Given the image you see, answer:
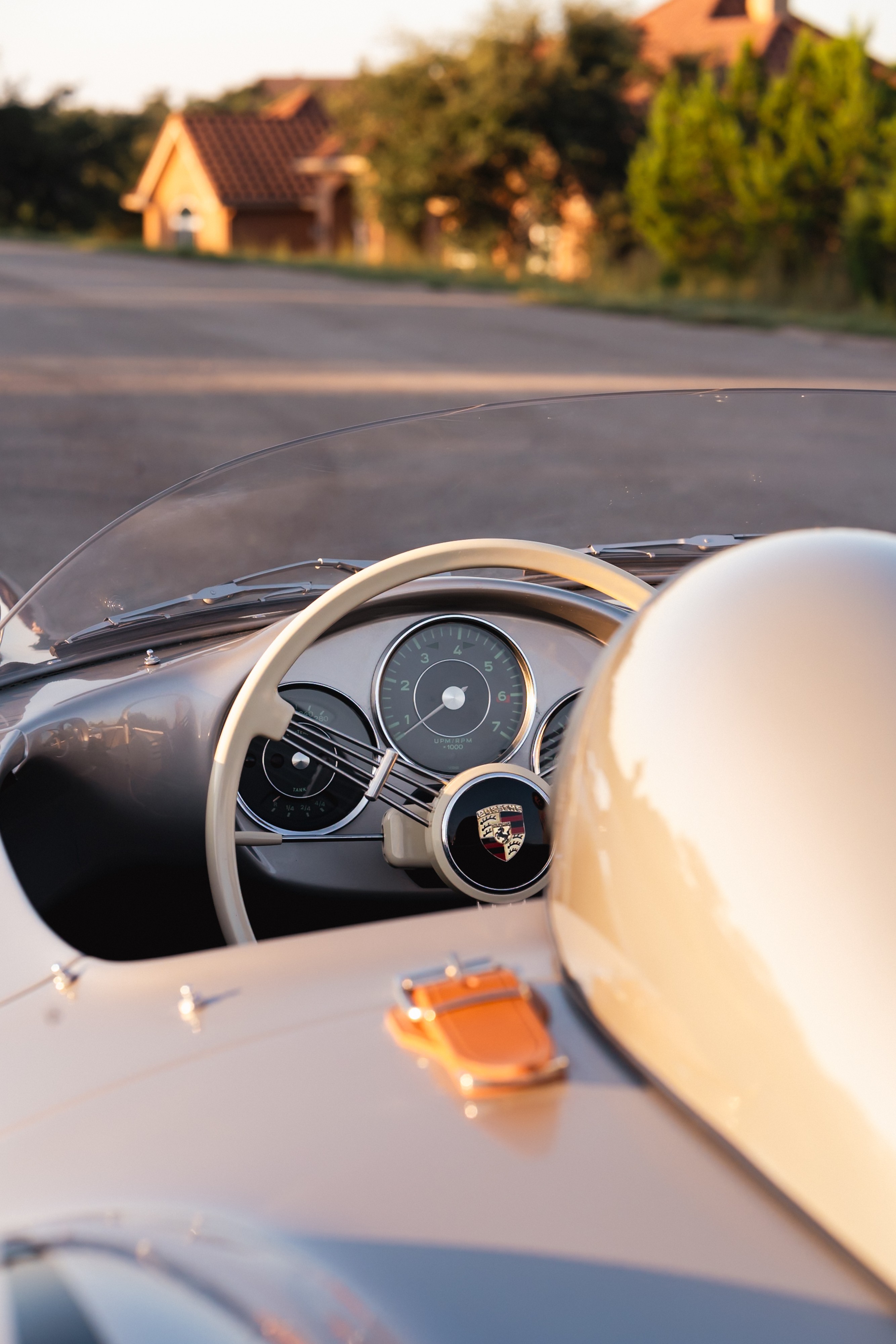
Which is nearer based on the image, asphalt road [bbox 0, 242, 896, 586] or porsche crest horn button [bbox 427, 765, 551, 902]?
porsche crest horn button [bbox 427, 765, 551, 902]

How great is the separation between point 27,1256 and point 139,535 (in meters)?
1.23

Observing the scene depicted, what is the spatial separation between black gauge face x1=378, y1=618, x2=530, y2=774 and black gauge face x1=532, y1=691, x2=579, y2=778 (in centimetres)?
4

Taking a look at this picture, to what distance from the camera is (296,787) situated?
219cm

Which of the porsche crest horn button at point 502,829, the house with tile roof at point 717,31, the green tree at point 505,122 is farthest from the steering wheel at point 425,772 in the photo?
the house with tile roof at point 717,31

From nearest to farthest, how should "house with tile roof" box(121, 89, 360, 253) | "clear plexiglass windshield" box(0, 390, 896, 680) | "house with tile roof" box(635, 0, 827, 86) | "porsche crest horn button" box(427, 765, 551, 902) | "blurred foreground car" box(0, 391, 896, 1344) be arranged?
"blurred foreground car" box(0, 391, 896, 1344) < "porsche crest horn button" box(427, 765, 551, 902) < "clear plexiglass windshield" box(0, 390, 896, 680) < "house with tile roof" box(635, 0, 827, 86) < "house with tile roof" box(121, 89, 360, 253)

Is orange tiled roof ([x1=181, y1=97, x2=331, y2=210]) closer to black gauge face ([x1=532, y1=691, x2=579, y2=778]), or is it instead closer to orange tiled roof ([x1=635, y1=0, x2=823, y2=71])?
orange tiled roof ([x1=635, y1=0, x2=823, y2=71])

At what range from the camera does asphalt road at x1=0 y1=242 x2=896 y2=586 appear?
8.87 metres

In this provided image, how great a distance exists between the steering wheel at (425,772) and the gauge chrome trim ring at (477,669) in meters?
0.19

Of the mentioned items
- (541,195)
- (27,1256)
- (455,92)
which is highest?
(455,92)

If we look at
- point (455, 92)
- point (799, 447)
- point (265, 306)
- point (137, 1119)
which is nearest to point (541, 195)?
point (455, 92)

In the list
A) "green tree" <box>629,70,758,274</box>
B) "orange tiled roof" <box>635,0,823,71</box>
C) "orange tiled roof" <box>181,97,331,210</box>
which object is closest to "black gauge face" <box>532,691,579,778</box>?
"green tree" <box>629,70,758,274</box>

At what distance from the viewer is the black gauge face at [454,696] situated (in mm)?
2270

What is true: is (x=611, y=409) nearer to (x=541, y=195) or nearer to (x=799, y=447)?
(x=799, y=447)

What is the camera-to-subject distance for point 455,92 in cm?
2717
